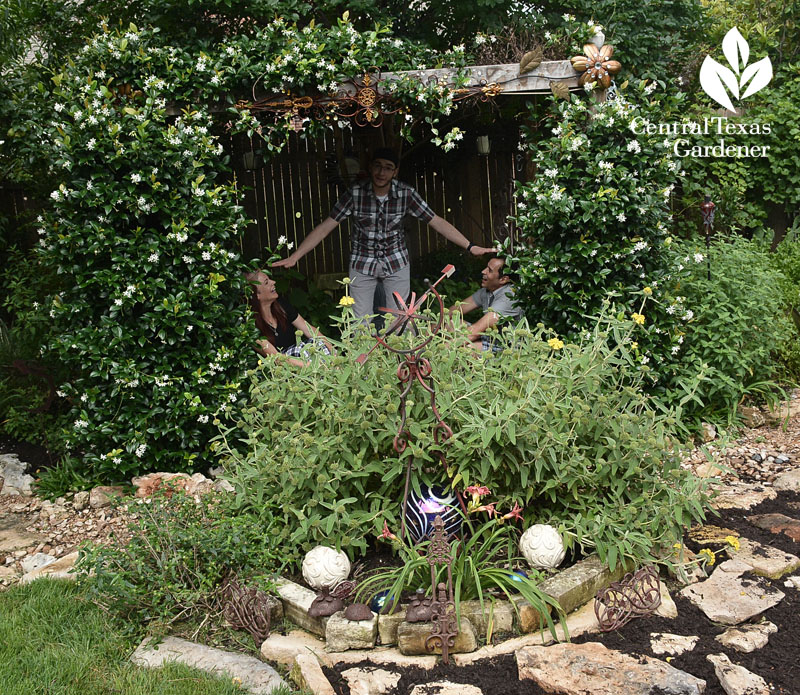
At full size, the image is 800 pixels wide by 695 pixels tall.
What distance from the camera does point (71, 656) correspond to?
2799 millimetres

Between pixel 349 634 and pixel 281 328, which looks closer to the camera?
pixel 349 634

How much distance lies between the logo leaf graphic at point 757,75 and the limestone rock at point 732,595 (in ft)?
18.1

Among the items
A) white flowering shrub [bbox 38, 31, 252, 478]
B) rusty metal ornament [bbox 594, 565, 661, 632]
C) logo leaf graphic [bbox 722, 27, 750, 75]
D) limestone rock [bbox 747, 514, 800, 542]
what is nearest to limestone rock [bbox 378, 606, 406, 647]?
rusty metal ornament [bbox 594, 565, 661, 632]

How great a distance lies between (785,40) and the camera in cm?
733

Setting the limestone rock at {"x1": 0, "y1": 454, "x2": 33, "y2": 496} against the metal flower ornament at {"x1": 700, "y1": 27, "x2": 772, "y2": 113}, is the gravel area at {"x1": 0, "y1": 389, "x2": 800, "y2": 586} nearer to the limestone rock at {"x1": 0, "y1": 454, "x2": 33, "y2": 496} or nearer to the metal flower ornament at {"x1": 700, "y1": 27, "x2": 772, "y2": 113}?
the limestone rock at {"x1": 0, "y1": 454, "x2": 33, "y2": 496}

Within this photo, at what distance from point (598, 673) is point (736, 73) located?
654 cm

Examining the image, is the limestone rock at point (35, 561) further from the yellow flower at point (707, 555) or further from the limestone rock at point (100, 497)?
the yellow flower at point (707, 555)

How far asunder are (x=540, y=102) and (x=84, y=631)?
4303mm

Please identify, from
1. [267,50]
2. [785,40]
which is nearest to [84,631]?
[267,50]

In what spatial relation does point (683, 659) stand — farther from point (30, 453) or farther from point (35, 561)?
point (30, 453)

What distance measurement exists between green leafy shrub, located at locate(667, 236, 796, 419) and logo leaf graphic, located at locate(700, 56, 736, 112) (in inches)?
78.6

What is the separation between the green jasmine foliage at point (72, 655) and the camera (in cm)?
259

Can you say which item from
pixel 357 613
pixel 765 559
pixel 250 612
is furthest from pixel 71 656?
pixel 765 559

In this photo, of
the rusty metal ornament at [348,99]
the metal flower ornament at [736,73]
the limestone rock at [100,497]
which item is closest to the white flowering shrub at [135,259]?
the limestone rock at [100,497]
